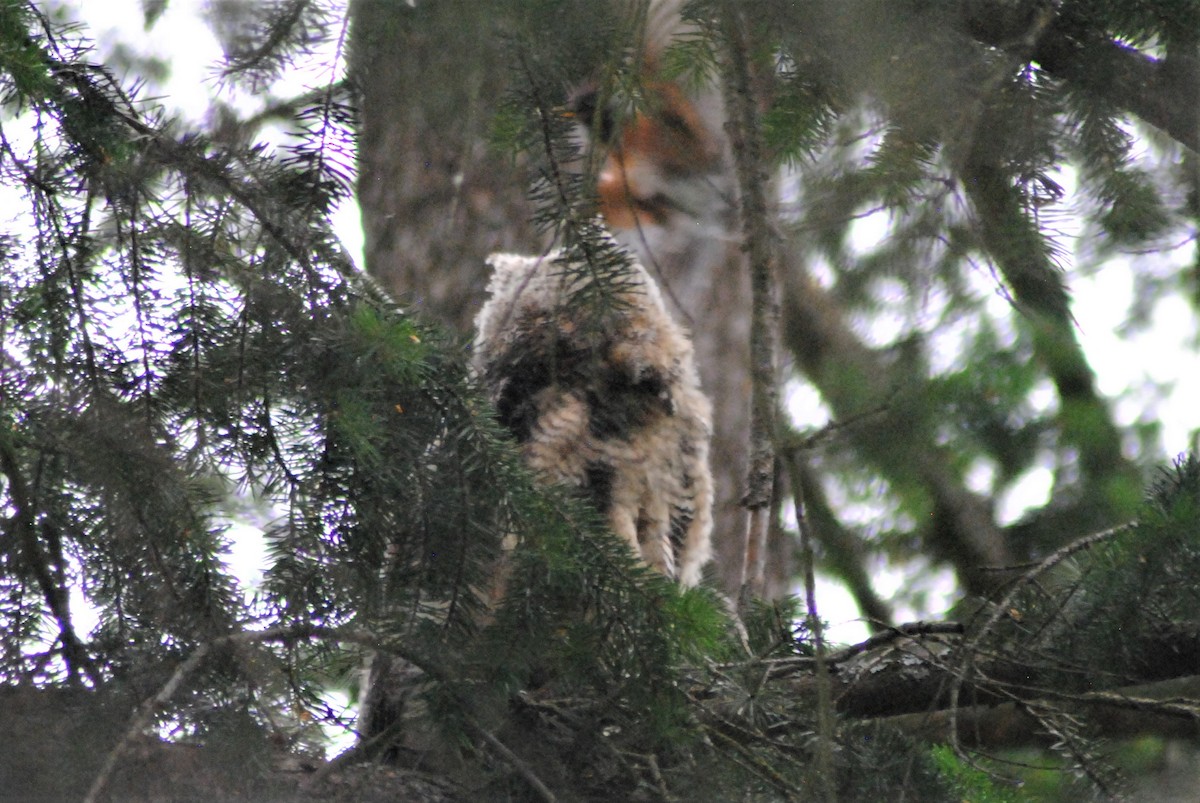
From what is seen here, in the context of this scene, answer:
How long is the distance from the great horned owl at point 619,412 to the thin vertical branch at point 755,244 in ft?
3.12

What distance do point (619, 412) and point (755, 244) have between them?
1.43 metres

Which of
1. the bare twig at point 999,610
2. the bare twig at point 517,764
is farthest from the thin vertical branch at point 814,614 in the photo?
the bare twig at point 999,610

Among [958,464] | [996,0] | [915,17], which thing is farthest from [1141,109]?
[958,464]

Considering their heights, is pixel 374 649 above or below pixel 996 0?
below

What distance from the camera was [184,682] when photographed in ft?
5.88

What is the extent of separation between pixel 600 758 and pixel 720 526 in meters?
1.97

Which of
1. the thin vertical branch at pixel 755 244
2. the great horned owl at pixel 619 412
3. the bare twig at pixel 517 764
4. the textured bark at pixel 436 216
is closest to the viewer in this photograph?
the thin vertical branch at pixel 755 244

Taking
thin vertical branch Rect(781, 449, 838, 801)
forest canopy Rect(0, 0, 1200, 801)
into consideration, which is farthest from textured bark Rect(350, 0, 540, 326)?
thin vertical branch Rect(781, 449, 838, 801)

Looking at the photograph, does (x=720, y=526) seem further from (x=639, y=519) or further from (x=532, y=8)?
(x=532, y=8)

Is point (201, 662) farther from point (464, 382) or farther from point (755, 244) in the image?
point (755, 244)

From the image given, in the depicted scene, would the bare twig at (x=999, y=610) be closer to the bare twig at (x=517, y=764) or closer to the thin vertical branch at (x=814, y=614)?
the thin vertical branch at (x=814, y=614)

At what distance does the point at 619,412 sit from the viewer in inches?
128

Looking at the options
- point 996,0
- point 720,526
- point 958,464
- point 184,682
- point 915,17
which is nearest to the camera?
point 184,682

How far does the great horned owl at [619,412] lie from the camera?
3.14 m
